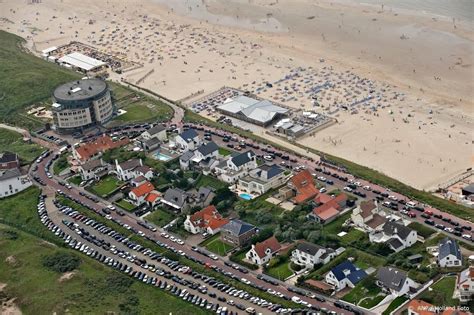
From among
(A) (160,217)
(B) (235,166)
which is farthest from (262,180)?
(A) (160,217)

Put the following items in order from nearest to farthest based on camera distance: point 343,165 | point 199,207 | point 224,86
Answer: point 199,207 → point 343,165 → point 224,86

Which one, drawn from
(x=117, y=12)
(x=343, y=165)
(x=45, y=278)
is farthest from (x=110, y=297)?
(x=117, y=12)

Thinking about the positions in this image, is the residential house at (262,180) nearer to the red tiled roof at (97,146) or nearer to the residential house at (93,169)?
the residential house at (93,169)

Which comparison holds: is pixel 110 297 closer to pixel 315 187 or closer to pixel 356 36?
pixel 315 187

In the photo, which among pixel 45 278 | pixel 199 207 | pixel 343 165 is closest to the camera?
pixel 45 278

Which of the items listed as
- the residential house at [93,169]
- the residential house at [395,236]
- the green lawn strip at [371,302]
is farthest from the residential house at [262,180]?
the green lawn strip at [371,302]

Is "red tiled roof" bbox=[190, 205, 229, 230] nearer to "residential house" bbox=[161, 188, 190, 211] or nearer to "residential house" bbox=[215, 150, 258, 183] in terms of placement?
"residential house" bbox=[161, 188, 190, 211]
